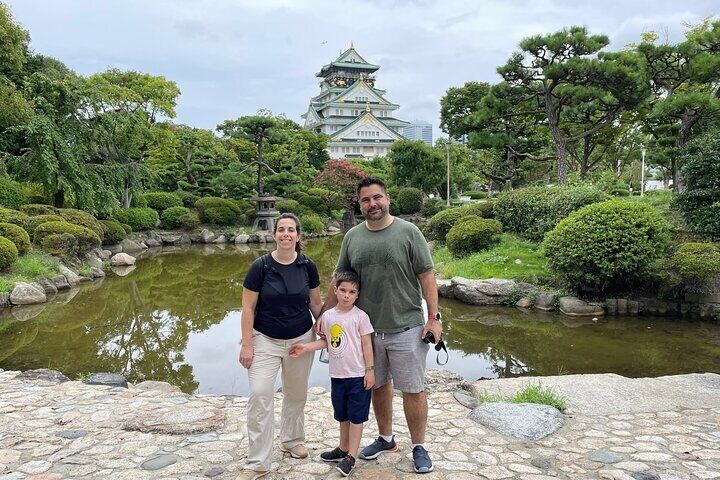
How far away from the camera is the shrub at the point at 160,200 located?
67.5 feet

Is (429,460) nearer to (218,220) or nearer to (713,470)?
(713,470)

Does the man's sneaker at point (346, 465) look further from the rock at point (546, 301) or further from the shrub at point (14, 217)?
the shrub at point (14, 217)

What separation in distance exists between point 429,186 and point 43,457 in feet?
82.0

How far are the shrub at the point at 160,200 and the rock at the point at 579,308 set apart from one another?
17.1 m

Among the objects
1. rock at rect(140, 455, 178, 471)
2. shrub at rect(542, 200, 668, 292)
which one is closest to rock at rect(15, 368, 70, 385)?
rock at rect(140, 455, 178, 471)

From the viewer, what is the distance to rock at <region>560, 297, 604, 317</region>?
26.5 feet

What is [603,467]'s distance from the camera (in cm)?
285

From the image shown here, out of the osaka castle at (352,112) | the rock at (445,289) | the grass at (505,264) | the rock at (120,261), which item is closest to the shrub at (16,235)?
the rock at (120,261)

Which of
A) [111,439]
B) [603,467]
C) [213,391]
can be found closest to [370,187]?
[603,467]

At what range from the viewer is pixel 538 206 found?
1121 centimetres

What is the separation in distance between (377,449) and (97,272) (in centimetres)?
1155

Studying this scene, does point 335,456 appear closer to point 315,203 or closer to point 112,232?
point 112,232

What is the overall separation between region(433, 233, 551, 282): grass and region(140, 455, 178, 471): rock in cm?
749

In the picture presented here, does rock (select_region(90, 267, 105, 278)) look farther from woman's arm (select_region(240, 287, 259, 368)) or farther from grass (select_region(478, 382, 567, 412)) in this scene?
woman's arm (select_region(240, 287, 259, 368))
